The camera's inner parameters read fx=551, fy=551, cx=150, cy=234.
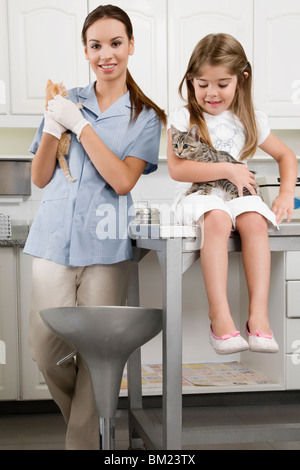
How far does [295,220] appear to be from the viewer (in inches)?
112

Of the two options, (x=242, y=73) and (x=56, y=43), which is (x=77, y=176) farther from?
(x=56, y=43)

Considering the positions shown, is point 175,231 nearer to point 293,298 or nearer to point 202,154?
point 202,154

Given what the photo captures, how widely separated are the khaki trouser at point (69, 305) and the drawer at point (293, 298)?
3.65 feet

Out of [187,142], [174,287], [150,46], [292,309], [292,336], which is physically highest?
[150,46]

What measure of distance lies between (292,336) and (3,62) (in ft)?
6.58

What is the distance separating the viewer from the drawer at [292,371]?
102 inches

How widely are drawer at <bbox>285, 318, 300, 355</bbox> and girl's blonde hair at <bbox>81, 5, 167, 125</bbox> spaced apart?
1.28m

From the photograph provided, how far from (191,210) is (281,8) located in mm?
2014

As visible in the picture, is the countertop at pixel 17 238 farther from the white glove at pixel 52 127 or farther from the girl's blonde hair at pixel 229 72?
the girl's blonde hair at pixel 229 72

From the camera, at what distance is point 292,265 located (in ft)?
8.52

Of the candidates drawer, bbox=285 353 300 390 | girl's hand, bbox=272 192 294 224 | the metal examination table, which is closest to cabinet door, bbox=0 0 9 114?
the metal examination table

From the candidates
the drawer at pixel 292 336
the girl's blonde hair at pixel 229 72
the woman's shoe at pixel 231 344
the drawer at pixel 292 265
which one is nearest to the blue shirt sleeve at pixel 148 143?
the girl's blonde hair at pixel 229 72

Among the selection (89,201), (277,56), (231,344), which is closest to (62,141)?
(89,201)
